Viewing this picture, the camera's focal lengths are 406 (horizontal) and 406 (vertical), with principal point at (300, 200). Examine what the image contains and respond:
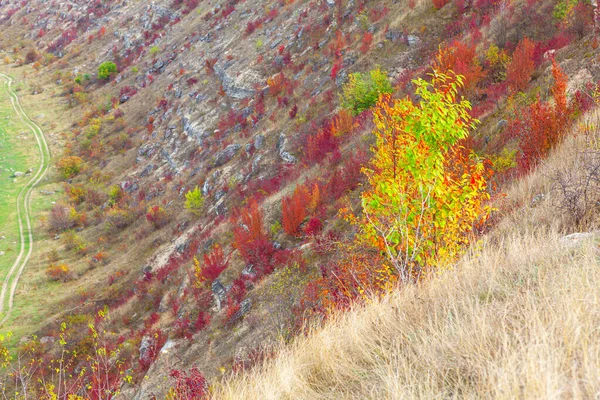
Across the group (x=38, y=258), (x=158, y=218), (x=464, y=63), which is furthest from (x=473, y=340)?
(x=38, y=258)

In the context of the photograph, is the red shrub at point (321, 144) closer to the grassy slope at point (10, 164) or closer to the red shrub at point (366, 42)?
the red shrub at point (366, 42)

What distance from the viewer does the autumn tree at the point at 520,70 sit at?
12.4m

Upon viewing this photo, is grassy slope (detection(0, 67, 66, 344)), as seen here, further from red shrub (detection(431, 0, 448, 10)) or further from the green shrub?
red shrub (detection(431, 0, 448, 10))

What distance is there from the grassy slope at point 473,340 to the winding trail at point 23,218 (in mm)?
19854

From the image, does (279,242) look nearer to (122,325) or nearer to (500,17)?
(122,325)

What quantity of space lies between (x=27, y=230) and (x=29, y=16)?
52602 millimetres

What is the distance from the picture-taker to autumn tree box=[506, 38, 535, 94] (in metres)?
12.4

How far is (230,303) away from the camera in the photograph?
41.8 ft

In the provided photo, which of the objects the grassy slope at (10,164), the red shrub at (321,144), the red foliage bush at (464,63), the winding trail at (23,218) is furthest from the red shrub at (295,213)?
the grassy slope at (10,164)

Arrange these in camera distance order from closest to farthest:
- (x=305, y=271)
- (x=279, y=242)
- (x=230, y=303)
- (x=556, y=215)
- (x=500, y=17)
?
(x=556, y=215)
(x=305, y=271)
(x=230, y=303)
(x=279, y=242)
(x=500, y=17)

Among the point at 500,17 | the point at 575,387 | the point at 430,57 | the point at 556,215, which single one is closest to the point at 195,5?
the point at 430,57

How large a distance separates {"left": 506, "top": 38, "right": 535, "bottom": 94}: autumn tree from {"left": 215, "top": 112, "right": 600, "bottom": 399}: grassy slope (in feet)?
30.5

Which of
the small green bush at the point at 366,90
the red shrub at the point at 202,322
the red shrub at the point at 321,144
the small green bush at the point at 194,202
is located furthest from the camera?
the small green bush at the point at 194,202

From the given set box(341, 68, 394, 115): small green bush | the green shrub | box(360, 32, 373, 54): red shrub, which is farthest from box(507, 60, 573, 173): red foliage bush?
the green shrub
